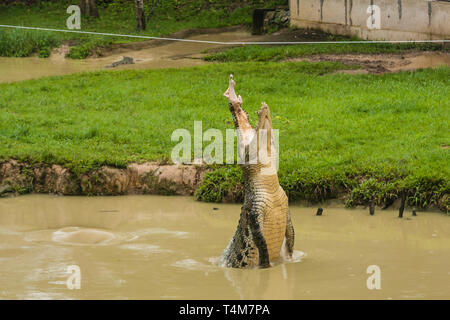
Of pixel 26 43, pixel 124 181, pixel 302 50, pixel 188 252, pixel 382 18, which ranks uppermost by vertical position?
pixel 382 18

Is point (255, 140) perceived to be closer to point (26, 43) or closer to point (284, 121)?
point (284, 121)

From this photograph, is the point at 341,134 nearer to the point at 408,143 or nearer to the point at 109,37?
the point at 408,143

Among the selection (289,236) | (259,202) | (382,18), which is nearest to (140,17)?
(382,18)

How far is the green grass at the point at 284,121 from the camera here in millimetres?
9133

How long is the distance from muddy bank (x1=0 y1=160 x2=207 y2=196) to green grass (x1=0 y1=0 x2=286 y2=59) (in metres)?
11.1

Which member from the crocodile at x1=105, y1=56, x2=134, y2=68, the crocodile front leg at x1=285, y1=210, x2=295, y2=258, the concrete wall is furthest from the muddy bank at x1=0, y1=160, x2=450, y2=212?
the concrete wall

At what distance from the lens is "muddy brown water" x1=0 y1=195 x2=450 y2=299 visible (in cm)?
611

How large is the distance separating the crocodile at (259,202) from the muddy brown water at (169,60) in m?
9.20

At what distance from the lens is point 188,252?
288 inches

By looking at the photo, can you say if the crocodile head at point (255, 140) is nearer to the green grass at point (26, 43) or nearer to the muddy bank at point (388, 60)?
the muddy bank at point (388, 60)

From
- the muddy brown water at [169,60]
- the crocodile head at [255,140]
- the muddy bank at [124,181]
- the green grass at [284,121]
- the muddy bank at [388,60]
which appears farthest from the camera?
the muddy brown water at [169,60]

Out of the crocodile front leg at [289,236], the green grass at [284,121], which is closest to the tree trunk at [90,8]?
the green grass at [284,121]

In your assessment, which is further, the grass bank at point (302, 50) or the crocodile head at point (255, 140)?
the grass bank at point (302, 50)

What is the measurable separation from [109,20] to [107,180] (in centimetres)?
1847
